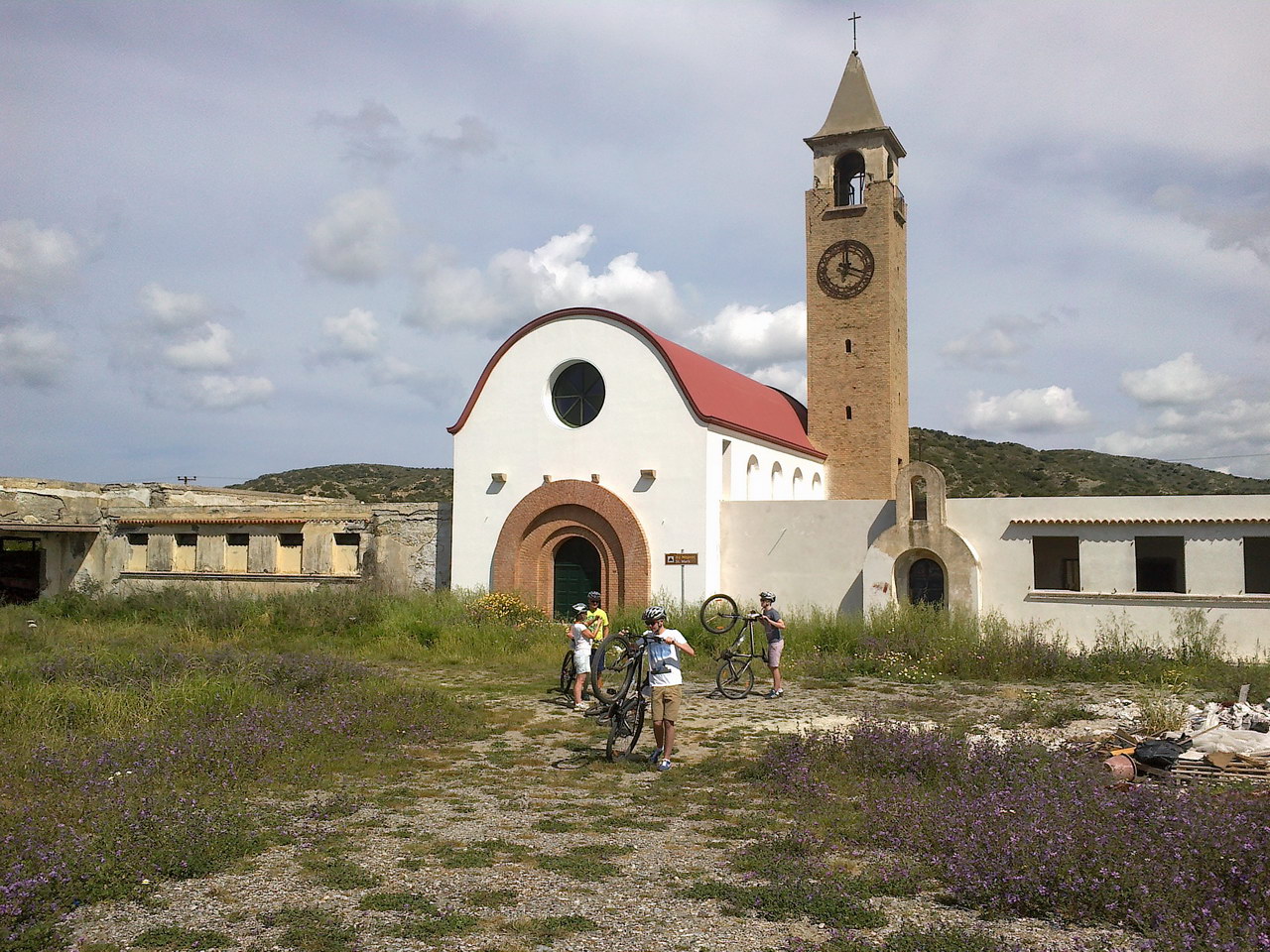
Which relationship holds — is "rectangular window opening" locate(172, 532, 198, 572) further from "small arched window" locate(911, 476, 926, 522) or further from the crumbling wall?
"small arched window" locate(911, 476, 926, 522)

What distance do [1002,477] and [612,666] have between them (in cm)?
4721

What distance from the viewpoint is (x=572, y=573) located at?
73.0 ft

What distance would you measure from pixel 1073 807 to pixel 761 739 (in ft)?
15.0

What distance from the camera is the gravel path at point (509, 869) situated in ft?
18.4

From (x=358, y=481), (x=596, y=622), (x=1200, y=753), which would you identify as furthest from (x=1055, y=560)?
(x=358, y=481)

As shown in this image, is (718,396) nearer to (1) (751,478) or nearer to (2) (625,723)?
(1) (751,478)

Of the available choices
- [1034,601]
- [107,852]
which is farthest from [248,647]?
[1034,601]

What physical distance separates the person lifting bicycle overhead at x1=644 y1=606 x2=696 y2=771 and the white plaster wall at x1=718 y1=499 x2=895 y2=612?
10686mm

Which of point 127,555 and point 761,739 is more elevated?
point 127,555

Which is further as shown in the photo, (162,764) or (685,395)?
(685,395)

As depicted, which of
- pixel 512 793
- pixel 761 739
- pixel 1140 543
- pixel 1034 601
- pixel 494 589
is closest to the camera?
pixel 512 793

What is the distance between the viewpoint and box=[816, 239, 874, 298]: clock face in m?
26.9

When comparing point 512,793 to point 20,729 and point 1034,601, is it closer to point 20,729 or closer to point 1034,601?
point 20,729

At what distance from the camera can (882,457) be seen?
86.9 ft
